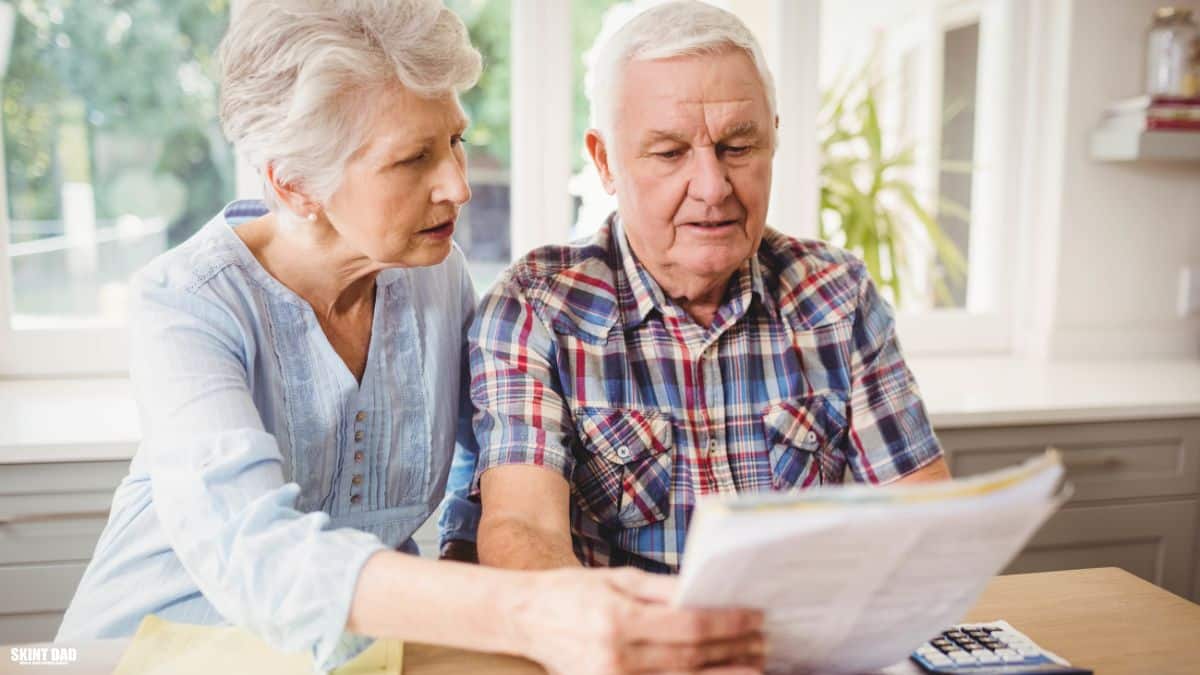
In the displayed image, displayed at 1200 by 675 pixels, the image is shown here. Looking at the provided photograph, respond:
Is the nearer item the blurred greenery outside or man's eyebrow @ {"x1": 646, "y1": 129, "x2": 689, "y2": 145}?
man's eyebrow @ {"x1": 646, "y1": 129, "x2": 689, "y2": 145}

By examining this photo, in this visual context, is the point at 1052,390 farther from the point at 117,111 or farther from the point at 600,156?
the point at 117,111

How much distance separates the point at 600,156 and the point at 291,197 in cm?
43

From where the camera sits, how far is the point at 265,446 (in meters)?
0.99

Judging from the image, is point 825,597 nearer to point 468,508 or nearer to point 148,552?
point 468,508

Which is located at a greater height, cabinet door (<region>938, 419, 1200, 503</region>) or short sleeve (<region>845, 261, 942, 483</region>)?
short sleeve (<region>845, 261, 942, 483</region>)

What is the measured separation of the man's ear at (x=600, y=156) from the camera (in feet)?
4.66

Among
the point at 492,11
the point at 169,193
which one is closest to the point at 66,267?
the point at 169,193

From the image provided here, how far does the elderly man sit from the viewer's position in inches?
51.5

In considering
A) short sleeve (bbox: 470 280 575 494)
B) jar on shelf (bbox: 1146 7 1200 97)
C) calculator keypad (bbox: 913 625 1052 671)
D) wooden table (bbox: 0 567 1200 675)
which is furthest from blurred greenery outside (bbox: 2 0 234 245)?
jar on shelf (bbox: 1146 7 1200 97)

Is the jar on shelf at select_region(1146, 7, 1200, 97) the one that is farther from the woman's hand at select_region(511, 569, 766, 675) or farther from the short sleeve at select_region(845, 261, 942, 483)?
the woman's hand at select_region(511, 569, 766, 675)

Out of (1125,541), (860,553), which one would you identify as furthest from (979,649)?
(1125,541)

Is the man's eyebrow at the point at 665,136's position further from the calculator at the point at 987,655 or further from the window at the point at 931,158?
the window at the point at 931,158

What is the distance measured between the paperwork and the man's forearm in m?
0.39

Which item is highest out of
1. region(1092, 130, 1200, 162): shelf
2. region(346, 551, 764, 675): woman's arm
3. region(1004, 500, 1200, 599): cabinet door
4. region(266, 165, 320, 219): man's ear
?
region(1092, 130, 1200, 162): shelf
